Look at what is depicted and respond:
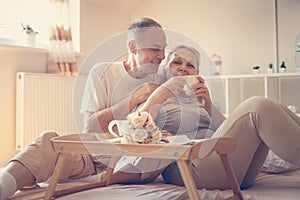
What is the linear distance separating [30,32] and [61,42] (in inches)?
9.1

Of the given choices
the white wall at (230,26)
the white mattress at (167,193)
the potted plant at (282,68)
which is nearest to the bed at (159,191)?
the white mattress at (167,193)

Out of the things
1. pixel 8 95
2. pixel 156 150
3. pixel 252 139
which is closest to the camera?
pixel 156 150

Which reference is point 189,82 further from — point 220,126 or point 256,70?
point 256,70

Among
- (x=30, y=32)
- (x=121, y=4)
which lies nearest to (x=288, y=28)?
(x=121, y=4)

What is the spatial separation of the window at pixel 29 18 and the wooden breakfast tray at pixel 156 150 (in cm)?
171

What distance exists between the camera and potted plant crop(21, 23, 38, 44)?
2.88 meters

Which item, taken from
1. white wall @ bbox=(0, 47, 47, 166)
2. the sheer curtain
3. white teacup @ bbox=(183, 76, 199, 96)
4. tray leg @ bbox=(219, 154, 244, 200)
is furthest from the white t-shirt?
the sheer curtain

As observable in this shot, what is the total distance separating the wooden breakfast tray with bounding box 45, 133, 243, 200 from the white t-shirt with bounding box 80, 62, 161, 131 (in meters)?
0.29

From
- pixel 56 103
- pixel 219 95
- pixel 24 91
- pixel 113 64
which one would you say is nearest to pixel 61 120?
pixel 56 103

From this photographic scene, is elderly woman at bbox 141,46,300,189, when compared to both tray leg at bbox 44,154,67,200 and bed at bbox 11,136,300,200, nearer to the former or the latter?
bed at bbox 11,136,300,200

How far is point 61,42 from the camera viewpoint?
302cm

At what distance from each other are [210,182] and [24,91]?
5.78ft

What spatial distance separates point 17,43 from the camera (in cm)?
283

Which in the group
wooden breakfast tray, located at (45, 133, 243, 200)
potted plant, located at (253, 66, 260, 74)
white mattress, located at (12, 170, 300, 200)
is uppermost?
potted plant, located at (253, 66, 260, 74)
